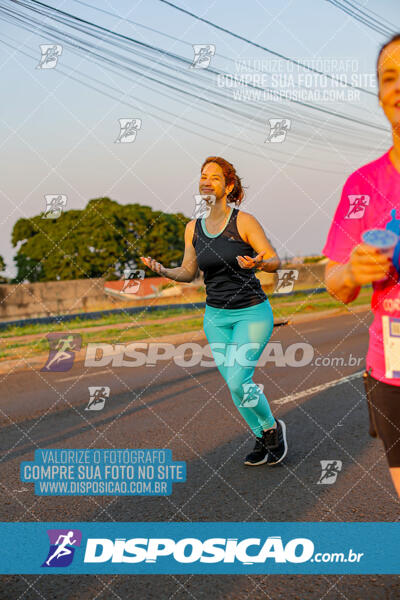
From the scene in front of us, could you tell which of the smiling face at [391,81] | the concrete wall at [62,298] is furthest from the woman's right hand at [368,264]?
the concrete wall at [62,298]

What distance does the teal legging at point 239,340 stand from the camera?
172 inches

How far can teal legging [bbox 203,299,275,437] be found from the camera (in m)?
4.37

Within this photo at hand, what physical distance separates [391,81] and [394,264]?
1.84 ft

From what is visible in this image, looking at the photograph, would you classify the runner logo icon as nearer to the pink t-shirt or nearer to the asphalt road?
the asphalt road

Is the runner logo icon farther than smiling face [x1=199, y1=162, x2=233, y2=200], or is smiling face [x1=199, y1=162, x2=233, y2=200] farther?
smiling face [x1=199, y1=162, x2=233, y2=200]

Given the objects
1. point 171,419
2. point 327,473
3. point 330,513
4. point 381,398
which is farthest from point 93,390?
point 381,398

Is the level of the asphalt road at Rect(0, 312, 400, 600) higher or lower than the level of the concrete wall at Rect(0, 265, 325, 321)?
higher

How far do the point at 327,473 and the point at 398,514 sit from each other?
2.75 ft

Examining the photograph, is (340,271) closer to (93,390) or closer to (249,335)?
(249,335)

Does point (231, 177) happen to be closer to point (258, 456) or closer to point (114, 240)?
point (258, 456)

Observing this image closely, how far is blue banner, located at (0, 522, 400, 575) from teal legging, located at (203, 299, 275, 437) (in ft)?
3.22

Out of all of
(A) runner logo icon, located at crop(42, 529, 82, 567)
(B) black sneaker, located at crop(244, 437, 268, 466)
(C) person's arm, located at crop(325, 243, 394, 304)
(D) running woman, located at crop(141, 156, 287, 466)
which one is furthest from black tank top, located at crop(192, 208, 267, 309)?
(C) person's arm, located at crop(325, 243, 394, 304)

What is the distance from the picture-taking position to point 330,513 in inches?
155

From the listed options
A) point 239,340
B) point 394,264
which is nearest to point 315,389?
point 239,340
